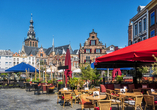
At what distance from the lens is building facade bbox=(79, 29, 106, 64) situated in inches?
1913

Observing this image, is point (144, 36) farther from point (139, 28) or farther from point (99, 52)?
point (99, 52)

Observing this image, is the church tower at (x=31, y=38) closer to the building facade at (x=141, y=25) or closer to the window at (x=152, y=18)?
the building facade at (x=141, y=25)

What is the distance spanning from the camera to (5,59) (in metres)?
79.8

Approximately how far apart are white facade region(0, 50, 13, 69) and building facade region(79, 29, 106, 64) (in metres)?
44.3

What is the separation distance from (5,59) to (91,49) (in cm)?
4748

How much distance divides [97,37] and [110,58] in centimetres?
4072

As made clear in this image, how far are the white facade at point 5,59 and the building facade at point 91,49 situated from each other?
44.3 meters

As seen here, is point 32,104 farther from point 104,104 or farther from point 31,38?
point 31,38

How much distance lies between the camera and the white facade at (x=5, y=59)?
78800 mm

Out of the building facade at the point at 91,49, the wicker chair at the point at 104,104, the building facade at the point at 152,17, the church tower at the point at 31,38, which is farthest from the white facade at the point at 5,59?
the wicker chair at the point at 104,104

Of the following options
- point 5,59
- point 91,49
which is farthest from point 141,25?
point 5,59

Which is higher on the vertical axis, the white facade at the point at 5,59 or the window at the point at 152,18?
the window at the point at 152,18

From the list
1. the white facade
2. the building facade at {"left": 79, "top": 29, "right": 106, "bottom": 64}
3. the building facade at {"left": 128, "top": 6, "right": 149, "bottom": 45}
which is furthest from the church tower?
the building facade at {"left": 128, "top": 6, "right": 149, "bottom": 45}

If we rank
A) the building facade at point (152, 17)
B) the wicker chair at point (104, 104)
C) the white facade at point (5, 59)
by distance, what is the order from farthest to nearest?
the white facade at point (5, 59) < the building facade at point (152, 17) < the wicker chair at point (104, 104)
